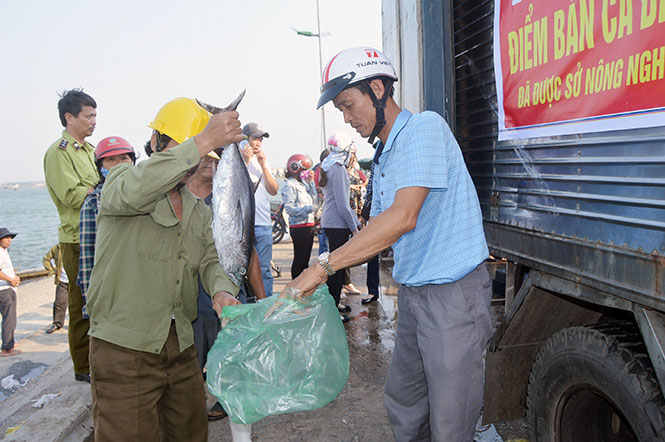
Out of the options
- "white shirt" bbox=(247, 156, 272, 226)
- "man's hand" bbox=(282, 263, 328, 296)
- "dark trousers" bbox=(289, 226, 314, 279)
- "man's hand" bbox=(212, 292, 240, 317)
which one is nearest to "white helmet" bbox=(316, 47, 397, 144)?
"man's hand" bbox=(282, 263, 328, 296)

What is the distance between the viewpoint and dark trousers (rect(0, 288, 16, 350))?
17.6ft

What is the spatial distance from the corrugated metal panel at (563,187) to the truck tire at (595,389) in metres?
0.30

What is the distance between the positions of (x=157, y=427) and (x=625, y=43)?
2.45 metres

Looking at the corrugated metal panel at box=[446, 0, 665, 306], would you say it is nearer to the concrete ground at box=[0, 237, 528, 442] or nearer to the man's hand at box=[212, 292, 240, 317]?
the man's hand at box=[212, 292, 240, 317]

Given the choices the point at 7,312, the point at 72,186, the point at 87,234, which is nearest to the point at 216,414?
the point at 87,234

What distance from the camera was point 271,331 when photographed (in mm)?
2027

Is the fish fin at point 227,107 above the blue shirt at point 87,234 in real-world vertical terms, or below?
above

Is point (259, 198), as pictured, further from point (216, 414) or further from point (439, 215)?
point (439, 215)

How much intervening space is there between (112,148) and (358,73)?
2.13 metres

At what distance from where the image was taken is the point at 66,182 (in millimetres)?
3902

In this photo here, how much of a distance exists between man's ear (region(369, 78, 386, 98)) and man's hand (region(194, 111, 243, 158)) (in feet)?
2.21

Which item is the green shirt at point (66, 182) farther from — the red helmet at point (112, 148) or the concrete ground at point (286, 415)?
the concrete ground at point (286, 415)

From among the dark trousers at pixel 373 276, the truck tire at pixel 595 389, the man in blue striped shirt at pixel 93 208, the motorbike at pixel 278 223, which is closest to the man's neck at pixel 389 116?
the truck tire at pixel 595 389

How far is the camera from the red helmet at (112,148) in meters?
3.39
